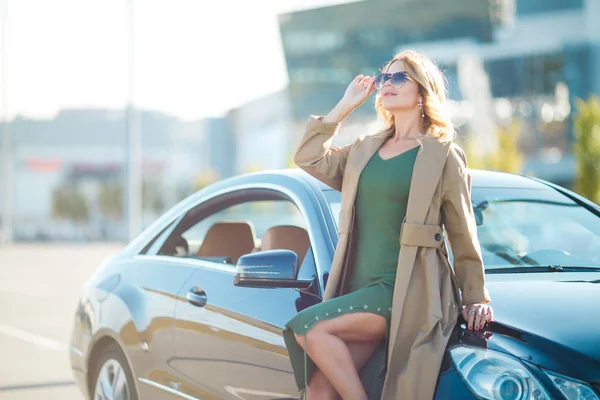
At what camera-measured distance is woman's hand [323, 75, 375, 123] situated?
3.69 metres

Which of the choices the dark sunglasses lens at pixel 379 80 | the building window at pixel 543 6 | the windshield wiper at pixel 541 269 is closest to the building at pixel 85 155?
the building window at pixel 543 6

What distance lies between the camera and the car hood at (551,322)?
293cm

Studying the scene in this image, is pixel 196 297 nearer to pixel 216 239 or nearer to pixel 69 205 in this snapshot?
pixel 216 239

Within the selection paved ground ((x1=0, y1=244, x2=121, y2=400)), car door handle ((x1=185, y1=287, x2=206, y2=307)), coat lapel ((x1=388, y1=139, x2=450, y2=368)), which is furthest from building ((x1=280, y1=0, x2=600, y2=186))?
coat lapel ((x1=388, y1=139, x2=450, y2=368))

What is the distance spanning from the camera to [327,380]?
330 cm

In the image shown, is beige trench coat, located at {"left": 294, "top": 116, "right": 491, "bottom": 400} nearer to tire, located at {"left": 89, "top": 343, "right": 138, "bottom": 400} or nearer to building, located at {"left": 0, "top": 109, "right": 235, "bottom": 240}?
tire, located at {"left": 89, "top": 343, "right": 138, "bottom": 400}

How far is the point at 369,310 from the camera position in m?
3.26

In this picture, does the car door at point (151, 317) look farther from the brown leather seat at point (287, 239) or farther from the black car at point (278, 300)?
the brown leather seat at point (287, 239)

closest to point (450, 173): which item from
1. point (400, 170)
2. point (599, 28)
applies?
point (400, 170)

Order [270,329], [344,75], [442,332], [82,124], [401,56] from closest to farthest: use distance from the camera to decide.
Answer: [442,332] < [401,56] < [270,329] < [344,75] < [82,124]

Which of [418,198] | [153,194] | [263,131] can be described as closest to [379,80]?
[418,198]

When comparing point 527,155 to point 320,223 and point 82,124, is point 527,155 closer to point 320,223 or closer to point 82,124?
point 320,223

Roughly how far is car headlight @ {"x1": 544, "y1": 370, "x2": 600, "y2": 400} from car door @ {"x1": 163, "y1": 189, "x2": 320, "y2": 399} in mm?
1057

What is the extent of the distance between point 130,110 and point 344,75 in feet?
102
